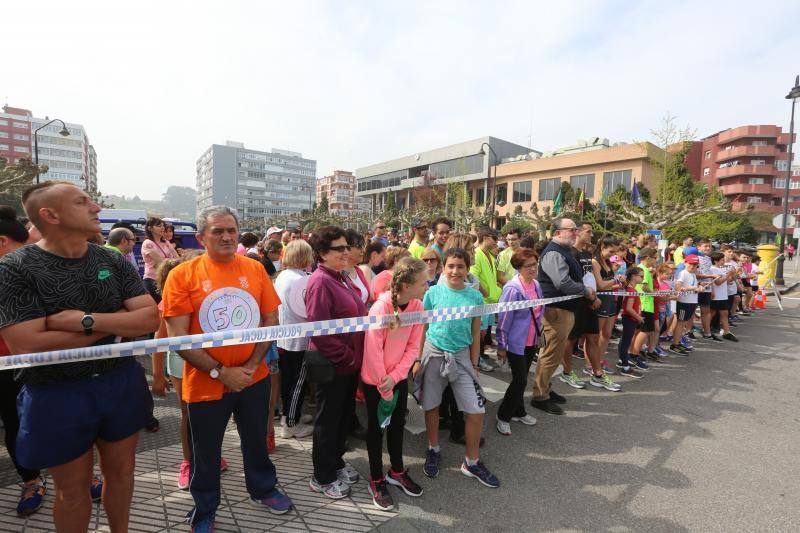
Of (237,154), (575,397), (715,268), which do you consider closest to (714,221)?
(715,268)

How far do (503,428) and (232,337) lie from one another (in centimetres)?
290

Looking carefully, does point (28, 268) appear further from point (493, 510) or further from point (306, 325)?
point (493, 510)

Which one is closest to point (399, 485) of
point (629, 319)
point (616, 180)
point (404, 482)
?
point (404, 482)

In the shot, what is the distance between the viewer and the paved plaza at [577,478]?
9.11 feet

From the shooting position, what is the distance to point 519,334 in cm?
414

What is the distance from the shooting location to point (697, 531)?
2.74m

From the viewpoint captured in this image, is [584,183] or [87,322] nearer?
[87,322]

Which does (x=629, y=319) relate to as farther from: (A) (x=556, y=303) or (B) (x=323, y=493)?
(B) (x=323, y=493)

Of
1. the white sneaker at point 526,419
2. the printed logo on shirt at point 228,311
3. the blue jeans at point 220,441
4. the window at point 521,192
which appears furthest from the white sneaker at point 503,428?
the window at point 521,192

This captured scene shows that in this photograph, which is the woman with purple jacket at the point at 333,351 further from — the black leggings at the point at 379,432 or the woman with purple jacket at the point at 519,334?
the woman with purple jacket at the point at 519,334

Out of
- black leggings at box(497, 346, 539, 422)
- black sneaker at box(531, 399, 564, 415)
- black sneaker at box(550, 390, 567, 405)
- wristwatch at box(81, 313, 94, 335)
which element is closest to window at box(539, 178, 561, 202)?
black sneaker at box(550, 390, 567, 405)

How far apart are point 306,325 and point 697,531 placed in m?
3.05

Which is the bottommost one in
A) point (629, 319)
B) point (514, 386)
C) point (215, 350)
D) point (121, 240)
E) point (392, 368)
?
point (514, 386)

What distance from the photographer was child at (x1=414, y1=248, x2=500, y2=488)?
3283mm
